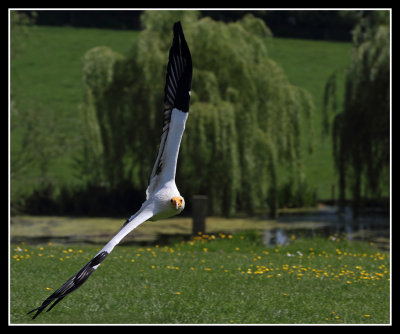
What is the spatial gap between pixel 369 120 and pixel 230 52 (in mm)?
4113

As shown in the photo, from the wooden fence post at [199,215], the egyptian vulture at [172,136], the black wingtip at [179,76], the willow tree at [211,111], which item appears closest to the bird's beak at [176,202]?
the egyptian vulture at [172,136]

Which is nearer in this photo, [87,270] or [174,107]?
[87,270]

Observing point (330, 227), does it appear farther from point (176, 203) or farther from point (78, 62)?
point (78, 62)

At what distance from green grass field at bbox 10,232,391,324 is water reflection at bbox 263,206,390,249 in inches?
149

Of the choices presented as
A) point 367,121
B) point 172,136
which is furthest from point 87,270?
point 367,121

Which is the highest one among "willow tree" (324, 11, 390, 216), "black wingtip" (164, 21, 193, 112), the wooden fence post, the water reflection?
"black wingtip" (164, 21, 193, 112)

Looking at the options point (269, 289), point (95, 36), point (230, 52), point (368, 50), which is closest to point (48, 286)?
point (269, 289)

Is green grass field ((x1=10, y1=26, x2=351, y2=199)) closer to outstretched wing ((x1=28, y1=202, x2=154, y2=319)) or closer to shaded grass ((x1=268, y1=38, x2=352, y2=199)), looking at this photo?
shaded grass ((x1=268, y1=38, x2=352, y2=199))

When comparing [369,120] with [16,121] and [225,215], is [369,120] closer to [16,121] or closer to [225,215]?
[225,215]

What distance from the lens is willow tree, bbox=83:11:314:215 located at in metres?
17.5

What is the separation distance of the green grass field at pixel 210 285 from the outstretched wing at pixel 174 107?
174 centimetres

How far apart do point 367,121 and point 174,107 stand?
11.5m

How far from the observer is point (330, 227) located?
1966 centimetres

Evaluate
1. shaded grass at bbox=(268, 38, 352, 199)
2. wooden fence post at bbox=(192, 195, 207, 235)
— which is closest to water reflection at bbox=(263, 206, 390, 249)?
wooden fence post at bbox=(192, 195, 207, 235)
